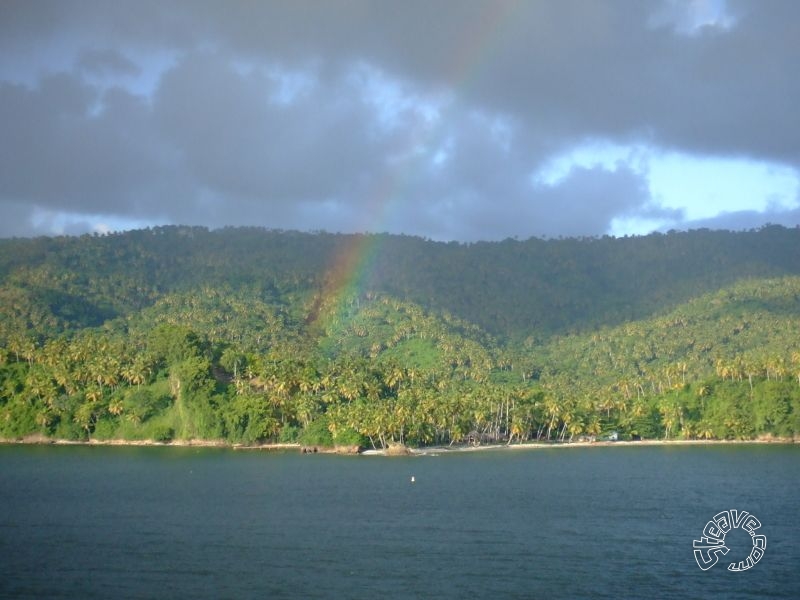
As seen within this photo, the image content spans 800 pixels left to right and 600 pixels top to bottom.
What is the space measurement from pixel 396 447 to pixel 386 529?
61.5 metres

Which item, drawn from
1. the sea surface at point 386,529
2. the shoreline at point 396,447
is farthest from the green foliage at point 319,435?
the sea surface at point 386,529

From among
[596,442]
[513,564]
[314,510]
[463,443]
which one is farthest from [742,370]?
[513,564]

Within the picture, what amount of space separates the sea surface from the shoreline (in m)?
19.7

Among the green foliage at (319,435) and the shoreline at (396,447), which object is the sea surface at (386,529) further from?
the green foliage at (319,435)

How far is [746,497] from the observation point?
251 ft

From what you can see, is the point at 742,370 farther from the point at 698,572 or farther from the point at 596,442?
the point at 698,572

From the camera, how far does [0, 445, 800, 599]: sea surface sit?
47.4 m

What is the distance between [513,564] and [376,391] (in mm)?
92118

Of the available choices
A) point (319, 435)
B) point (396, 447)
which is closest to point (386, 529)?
point (396, 447)

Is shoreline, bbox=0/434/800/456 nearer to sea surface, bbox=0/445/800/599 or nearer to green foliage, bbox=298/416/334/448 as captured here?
green foliage, bbox=298/416/334/448

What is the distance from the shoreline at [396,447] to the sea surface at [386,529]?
64.6 ft

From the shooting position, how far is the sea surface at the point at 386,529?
4741cm

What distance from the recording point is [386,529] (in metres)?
63.2

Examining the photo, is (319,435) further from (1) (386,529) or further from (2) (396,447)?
(1) (386,529)
